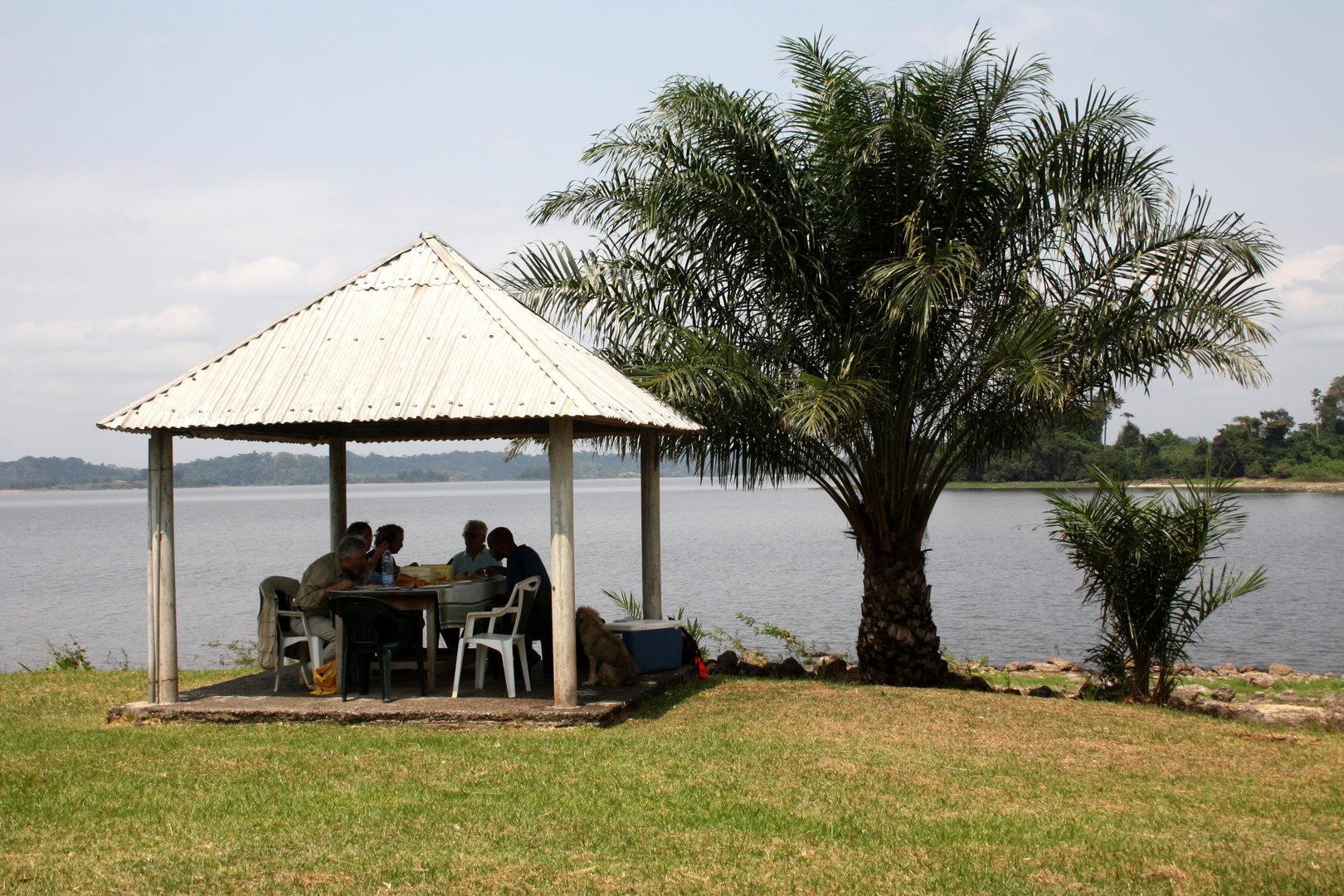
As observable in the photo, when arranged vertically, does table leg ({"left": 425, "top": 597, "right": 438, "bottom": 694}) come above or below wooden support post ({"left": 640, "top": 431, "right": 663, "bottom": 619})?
below

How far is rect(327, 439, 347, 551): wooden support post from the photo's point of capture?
461 inches

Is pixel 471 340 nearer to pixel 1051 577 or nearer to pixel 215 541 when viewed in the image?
pixel 1051 577

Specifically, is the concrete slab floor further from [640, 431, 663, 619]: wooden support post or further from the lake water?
the lake water

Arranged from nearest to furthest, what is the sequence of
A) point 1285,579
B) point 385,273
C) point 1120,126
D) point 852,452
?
1. point 385,273
2. point 1120,126
3. point 852,452
4. point 1285,579

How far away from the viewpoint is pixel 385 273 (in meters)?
10.1

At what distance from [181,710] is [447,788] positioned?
3.49 m

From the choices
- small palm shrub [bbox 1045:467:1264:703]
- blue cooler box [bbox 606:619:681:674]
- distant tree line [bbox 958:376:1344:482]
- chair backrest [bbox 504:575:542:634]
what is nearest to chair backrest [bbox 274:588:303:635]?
chair backrest [bbox 504:575:542:634]

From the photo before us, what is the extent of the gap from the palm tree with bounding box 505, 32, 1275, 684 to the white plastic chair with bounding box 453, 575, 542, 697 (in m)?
2.43

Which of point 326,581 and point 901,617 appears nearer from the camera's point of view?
point 326,581

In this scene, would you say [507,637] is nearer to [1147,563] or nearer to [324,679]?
[324,679]

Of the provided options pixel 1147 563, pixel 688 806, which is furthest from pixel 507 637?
pixel 1147 563

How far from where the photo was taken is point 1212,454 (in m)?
66.8

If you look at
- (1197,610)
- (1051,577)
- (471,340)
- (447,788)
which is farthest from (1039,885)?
(1051,577)

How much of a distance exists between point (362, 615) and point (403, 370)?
203cm
